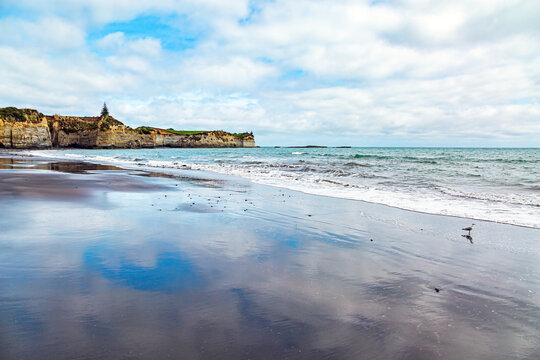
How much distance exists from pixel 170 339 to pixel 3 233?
5.14m

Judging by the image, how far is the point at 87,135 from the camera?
102m

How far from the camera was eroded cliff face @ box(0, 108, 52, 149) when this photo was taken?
69.2 metres

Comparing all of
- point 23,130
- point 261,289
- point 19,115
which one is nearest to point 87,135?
point 19,115

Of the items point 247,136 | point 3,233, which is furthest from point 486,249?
point 247,136

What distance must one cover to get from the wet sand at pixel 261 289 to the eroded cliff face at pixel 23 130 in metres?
82.4

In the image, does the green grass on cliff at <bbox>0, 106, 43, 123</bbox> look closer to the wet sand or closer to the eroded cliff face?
the eroded cliff face

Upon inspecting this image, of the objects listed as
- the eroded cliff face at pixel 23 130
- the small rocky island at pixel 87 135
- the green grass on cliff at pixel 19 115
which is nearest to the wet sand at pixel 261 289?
the eroded cliff face at pixel 23 130

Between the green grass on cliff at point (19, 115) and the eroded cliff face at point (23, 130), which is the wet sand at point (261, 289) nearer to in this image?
the eroded cliff face at point (23, 130)

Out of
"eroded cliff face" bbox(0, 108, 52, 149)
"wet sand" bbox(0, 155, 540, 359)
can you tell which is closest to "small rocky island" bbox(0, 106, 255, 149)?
"eroded cliff face" bbox(0, 108, 52, 149)

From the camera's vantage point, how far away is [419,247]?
5645mm

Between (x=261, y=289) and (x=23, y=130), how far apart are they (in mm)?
91099

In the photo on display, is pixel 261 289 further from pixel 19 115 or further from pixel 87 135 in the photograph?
pixel 87 135

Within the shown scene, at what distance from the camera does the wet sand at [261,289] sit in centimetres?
258

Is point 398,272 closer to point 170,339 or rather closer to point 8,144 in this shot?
point 170,339
